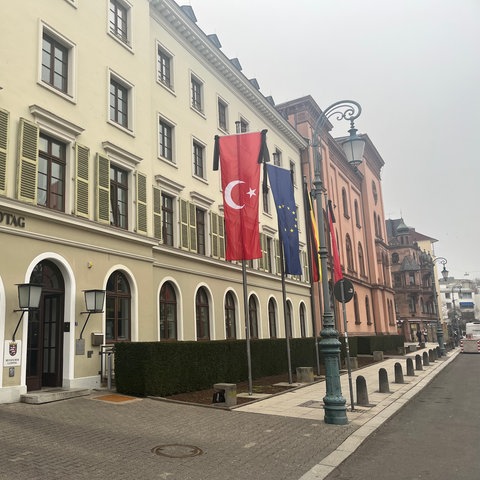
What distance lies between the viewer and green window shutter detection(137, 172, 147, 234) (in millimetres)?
16953

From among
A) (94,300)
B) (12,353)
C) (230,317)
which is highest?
(94,300)

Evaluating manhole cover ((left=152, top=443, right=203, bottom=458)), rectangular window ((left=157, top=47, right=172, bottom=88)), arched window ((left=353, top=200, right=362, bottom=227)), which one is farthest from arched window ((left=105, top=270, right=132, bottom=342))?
arched window ((left=353, top=200, right=362, bottom=227))

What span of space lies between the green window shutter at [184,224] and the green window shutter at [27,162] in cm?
808

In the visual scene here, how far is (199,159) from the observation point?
23438 mm

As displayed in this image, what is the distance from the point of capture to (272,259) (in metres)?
29.8

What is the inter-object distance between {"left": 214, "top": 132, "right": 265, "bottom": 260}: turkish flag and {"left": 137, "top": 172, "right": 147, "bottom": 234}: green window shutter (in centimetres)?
407

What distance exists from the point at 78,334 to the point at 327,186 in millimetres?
31298

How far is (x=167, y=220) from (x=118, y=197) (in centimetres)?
374

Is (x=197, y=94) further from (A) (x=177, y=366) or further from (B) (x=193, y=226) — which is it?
(A) (x=177, y=366)

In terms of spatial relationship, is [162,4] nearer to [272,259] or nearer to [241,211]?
[241,211]

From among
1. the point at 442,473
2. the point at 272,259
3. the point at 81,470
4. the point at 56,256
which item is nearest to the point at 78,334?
the point at 56,256

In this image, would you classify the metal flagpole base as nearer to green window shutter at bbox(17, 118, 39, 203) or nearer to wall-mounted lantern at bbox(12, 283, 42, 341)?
wall-mounted lantern at bbox(12, 283, 42, 341)

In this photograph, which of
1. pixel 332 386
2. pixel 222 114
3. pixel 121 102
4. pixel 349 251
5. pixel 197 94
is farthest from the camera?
pixel 349 251

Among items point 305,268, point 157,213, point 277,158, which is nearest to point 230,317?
point 157,213
